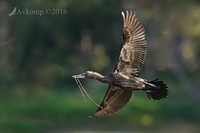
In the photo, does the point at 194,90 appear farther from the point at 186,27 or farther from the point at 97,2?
the point at 97,2

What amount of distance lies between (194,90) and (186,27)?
250 cm

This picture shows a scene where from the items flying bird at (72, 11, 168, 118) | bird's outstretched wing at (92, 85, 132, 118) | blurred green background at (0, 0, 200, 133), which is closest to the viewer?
flying bird at (72, 11, 168, 118)

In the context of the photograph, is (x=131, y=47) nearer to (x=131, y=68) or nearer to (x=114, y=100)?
(x=131, y=68)

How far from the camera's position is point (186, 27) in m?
20.1

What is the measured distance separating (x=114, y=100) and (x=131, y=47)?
1.04 m

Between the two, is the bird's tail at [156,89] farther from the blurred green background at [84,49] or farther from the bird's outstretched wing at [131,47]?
the blurred green background at [84,49]

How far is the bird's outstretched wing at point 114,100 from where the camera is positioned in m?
8.33

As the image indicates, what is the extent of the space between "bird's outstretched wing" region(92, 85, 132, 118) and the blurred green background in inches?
361

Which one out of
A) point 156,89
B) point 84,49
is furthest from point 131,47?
point 84,49

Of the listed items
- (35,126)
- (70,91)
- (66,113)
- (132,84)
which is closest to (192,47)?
(70,91)

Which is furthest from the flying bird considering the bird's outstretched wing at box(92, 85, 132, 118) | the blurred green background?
the blurred green background

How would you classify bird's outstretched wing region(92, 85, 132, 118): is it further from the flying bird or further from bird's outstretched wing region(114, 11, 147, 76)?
bird's outstretched wing region(114, 11, 147, 76)

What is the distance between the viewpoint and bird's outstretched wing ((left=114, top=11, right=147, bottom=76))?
7.76 meters

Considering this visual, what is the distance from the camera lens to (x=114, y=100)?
329 inches
